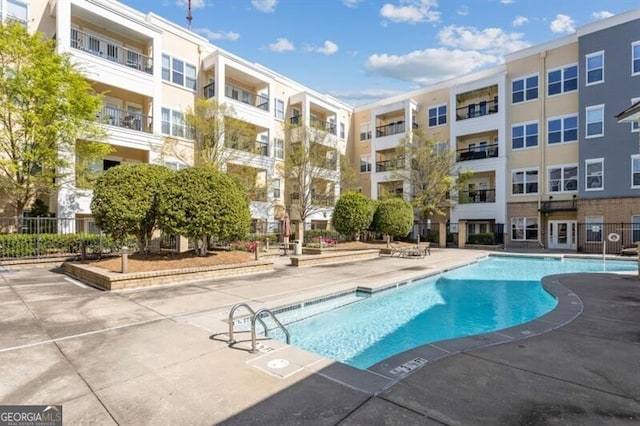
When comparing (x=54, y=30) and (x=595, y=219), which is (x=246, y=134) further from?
(x=595, y=219)

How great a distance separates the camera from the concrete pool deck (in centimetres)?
335

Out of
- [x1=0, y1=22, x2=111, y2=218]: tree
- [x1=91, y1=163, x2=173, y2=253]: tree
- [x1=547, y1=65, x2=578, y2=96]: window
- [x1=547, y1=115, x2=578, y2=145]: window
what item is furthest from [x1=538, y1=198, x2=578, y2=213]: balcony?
[x1=0, y1=22, x2=111, y2=218]: tree

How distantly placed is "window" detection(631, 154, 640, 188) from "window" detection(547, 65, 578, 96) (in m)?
6.60

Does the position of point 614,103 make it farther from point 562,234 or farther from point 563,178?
point 562,234

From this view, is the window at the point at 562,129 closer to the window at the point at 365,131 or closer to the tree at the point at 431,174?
the tree at the point at 431,174

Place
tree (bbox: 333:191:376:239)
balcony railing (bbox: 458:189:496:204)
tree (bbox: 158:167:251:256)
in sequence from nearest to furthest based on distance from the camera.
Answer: tree (bbox: 158:167:251:256)
tree (bbox: 333:191:376:239)
balcony railing (bbox: 458:189:496:204)

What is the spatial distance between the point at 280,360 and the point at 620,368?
14.5 ft

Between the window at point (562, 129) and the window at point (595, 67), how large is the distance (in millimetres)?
2579

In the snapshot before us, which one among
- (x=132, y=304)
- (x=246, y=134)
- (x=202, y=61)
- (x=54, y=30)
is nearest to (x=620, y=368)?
(x=132, y=304)

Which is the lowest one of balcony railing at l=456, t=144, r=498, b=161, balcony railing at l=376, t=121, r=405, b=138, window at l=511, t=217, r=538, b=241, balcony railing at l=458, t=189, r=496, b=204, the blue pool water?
the blue pool water

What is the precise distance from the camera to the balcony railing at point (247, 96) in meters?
27.9

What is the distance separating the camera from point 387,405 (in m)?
3.47

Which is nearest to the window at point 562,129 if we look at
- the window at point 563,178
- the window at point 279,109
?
the window at point 563,178

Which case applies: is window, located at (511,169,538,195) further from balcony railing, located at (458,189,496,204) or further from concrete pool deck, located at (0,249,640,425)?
concrete pool deck, located at (0,249,640,425)
